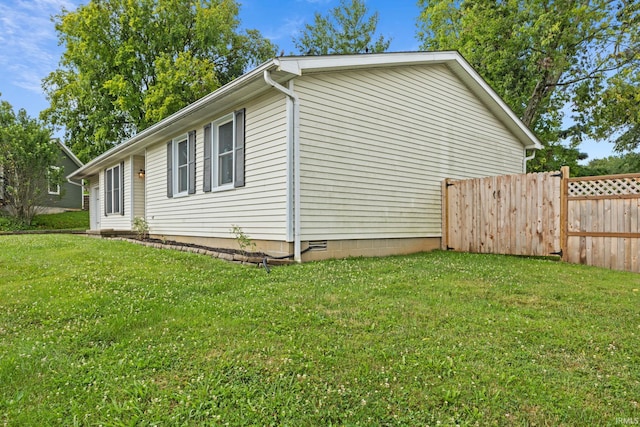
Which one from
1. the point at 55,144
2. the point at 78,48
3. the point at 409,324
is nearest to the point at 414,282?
the point at 409,324

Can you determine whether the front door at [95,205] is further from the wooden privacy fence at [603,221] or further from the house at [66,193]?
the wooden privacy fence at [603,221]

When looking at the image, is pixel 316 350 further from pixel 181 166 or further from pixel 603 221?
pixel 181 166

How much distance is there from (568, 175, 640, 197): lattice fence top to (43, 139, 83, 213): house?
23.8 meters

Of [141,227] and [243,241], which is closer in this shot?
[243,241]

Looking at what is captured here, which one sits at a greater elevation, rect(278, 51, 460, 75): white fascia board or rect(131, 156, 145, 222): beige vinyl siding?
rect(278, 51, 460, 75): white fascia board

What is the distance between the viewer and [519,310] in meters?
3.86

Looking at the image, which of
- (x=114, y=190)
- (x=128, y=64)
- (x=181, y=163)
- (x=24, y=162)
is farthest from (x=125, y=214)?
(x=128, y=64)

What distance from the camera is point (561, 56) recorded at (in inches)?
548

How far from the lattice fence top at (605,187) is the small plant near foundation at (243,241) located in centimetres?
611

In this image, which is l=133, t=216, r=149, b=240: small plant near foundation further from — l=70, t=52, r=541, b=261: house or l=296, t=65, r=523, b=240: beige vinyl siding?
l=296, t=65, r=523, b=240: beige vinyl siding

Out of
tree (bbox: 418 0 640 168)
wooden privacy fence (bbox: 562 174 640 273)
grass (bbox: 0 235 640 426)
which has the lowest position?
grass (bbox: 0 235 640 426)

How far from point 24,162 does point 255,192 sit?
16153 millimetres

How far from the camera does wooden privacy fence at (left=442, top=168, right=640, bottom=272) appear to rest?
6410mm

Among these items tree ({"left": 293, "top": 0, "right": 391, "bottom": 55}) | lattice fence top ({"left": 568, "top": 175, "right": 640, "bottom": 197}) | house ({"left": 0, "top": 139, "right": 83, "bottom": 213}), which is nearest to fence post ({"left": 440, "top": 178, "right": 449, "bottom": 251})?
lattice fence top ({"left": 568, "top": 175, "right": 640, "bottom": 197})
